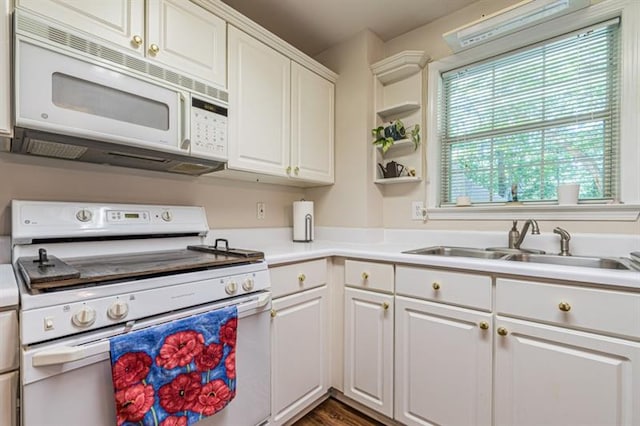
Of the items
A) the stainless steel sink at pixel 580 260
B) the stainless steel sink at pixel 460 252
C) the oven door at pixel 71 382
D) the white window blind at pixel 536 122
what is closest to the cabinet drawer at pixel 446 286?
the stainless steel sink at pixel 460 252

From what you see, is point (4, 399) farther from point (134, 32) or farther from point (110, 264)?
point (134, 32)

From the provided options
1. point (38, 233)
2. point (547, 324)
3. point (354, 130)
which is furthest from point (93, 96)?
point (547, 324)

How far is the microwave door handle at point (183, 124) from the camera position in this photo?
4.59 ft

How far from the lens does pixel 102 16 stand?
3.96 feet

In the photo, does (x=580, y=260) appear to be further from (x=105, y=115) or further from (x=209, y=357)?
(x=105, y=115)

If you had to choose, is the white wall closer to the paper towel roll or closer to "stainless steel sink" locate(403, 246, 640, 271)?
the paper towel roll

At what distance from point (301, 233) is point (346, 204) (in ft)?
1.28

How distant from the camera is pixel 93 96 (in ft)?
3.83

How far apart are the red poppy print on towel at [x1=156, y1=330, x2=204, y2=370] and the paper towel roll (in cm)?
121

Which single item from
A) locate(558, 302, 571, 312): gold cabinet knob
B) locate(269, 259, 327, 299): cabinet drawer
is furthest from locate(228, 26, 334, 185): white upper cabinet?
locate(558, 302, 571, 312): gold cabinet knob

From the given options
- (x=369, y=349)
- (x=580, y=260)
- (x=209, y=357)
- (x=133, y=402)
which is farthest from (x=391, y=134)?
(x=133, y=402)

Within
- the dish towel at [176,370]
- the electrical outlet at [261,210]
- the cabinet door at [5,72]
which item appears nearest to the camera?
the dish towel at [176,370]

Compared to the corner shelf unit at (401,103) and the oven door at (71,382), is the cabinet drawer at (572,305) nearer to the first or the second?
the corner shelf unit at (401,103)

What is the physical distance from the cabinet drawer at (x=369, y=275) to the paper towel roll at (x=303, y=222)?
1.77ft
